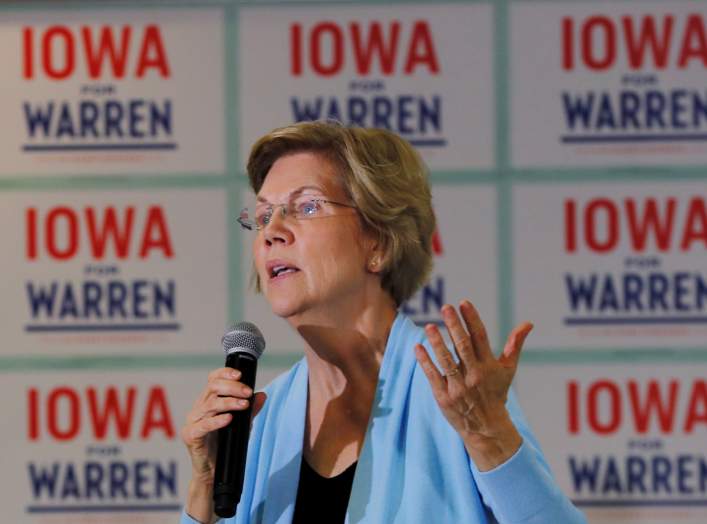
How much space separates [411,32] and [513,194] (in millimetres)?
523

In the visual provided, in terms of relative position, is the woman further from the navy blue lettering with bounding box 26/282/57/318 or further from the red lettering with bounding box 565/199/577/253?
the navy blue lettering with bounding box 26/282/57/318

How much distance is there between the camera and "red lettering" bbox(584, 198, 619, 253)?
101 inches

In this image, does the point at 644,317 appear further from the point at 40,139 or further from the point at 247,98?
the point at 40,139

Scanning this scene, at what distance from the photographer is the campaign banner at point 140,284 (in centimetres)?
263

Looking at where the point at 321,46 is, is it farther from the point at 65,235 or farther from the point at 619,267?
the point at 619,267

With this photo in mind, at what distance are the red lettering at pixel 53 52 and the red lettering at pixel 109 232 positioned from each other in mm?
393

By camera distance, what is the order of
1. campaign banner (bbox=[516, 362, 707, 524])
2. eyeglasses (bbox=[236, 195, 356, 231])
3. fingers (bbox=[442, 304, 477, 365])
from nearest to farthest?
fingers (bbox=[442, 304, 477, 365])
eyeglasses (bbox=[236, 195, 356, 231])
campaign banner (bbox=[516, 362, 707, 524])

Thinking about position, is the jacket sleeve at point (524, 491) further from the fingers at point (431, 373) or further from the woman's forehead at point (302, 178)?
the woman's forehead at point (302, 178)

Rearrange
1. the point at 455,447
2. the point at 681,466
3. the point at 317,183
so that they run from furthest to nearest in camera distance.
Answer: the point at 681,466 < the point at 317,183 < the point at 455,447

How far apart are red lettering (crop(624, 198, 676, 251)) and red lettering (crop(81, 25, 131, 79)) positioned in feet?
4.72

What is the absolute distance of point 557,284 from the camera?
258cm

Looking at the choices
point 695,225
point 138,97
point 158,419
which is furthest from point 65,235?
point 695,225

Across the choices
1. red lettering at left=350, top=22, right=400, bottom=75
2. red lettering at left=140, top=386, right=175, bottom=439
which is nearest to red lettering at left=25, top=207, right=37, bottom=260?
red lettering at left=140, top=386, right=175, bottom=439

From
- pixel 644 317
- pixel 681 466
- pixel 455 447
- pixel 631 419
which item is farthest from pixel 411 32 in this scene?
pixel 455 447
